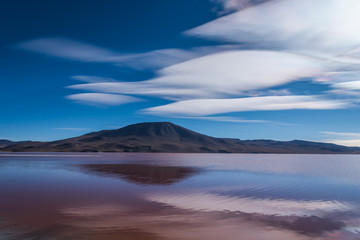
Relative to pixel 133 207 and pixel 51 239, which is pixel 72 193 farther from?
pixel 51 239

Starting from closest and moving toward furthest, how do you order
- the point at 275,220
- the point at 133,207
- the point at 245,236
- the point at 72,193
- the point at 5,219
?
1. the point at 245,236
2. the point at 5,219
3. the point at 275,220
4. the point at 133,207
5. the point at 72,193

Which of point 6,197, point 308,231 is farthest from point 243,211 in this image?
point 6,197

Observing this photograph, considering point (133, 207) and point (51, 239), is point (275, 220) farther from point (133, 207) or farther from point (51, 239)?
point (51, 239)

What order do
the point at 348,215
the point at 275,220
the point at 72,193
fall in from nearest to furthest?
the point at 275,220, the point at 348,215, the point at 72,193

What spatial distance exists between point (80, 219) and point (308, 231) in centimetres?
1076

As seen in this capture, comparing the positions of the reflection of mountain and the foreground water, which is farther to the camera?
the reflection of mountain

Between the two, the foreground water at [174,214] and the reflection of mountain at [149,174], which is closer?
the foreground water at [174,214]

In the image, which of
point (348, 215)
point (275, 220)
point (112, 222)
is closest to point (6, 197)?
point (112, 222)

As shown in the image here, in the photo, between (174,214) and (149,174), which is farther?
(149,174)

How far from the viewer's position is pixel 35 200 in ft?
60.7

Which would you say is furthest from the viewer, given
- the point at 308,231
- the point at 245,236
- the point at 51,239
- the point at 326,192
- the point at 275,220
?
the point at 326,192

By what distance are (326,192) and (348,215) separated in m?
8.95

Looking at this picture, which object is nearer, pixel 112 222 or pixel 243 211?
pixel 112 222

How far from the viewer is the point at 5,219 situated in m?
13.4
